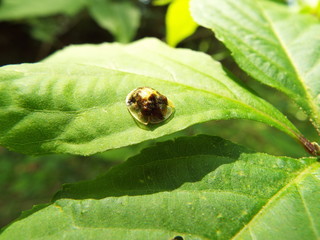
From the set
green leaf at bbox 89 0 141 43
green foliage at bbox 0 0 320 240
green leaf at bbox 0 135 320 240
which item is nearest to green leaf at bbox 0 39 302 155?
green foliage at bbox 0 0 320 240

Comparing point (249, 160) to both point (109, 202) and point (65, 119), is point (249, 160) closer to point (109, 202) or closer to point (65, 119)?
point (109, 202)

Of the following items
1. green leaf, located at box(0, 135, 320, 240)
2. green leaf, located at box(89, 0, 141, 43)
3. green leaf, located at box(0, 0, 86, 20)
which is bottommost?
green leaf, located at box(0, 0, 86, 20)

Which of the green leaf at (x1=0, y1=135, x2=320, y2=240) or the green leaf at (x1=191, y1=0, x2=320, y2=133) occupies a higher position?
the green leaf at (x1=191, y1=0, x2=320, y2=133)

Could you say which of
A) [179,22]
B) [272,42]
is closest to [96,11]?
[179,22]

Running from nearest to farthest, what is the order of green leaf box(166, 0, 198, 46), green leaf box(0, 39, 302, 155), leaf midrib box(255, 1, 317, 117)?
green leaf box(0, 39, 302, 155) → leaf midrib box(255, 1, 317, 117) → green leaf box(166, 0, 198, 46)

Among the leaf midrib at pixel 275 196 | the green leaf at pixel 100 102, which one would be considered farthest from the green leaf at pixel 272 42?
the leaf midrib at pixel 275 196

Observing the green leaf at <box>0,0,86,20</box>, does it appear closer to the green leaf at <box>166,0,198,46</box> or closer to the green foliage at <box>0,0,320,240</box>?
the green leaf at <box>166,0,198,46</box>

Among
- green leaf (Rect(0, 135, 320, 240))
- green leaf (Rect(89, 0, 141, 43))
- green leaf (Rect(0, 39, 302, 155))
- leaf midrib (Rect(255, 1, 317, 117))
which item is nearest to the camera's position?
green leaf (Rect(0, 135, 320, 240))

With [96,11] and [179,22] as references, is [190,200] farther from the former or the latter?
[96,11]
